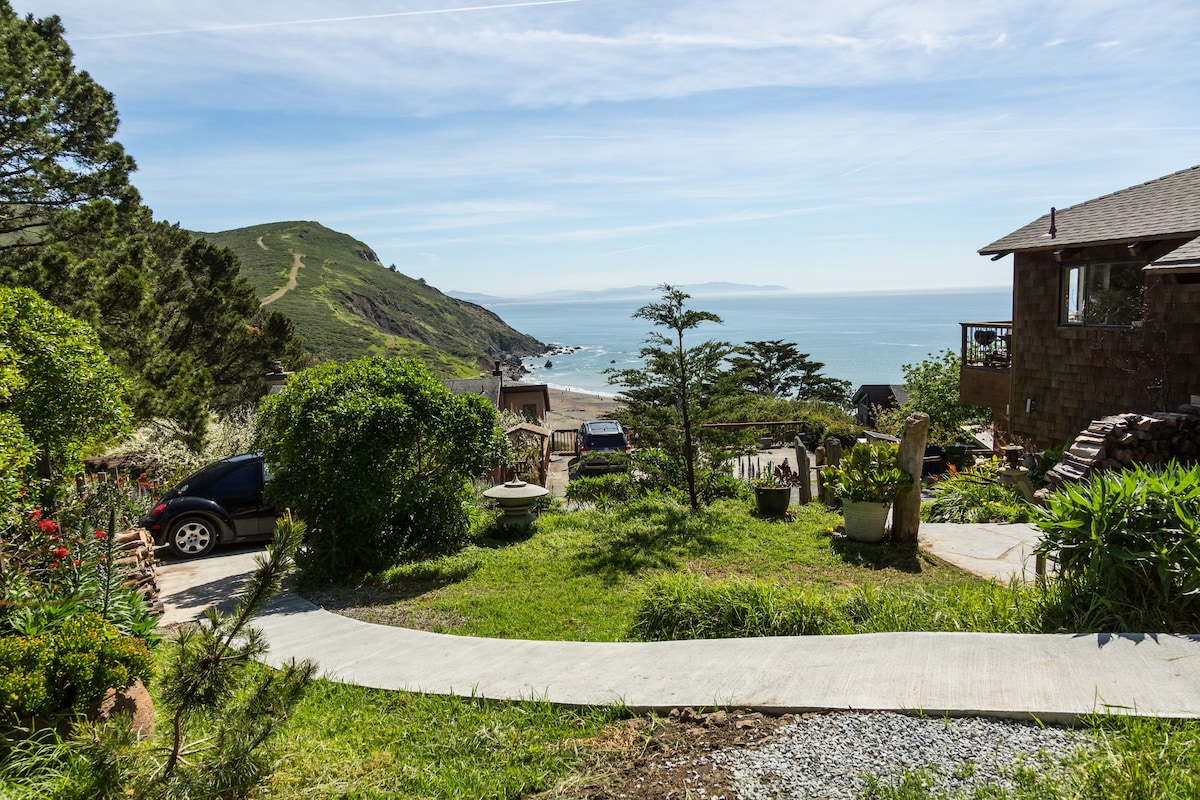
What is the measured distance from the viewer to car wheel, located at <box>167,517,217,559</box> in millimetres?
10828

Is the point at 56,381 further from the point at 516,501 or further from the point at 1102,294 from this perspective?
the point at 1102,294

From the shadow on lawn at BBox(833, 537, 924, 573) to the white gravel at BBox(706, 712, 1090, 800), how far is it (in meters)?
4.48

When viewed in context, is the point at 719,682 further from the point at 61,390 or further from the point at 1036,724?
the point at 61,390

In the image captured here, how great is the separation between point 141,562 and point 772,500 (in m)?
7.91

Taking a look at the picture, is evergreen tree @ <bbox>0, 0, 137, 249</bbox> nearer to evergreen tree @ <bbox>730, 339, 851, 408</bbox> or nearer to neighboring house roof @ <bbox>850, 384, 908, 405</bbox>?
neighboring house roof @ <bbox>850, 384, 908, 405</bbox>

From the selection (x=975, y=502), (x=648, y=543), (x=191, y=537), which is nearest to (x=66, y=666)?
(x=648, y=543)

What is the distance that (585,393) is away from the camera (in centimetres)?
7881

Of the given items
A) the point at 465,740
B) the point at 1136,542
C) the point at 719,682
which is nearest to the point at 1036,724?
the point at 719,682

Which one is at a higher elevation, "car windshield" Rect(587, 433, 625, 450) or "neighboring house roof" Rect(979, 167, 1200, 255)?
"neighboring house roof" Rect(979, 167, 1200, 255)

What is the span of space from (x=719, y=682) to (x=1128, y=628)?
2708 millimetres

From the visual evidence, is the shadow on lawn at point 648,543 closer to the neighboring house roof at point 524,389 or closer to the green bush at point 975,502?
the green bush at point 975,502

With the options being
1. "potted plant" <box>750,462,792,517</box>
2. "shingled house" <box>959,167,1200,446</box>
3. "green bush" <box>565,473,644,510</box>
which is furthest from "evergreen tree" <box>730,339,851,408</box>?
"potted plant" <box>750,462,792,517</box>

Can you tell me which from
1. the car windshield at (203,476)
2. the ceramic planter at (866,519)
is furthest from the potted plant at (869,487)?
the car windshield at (203,476)

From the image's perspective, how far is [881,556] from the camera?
8.55 meters
